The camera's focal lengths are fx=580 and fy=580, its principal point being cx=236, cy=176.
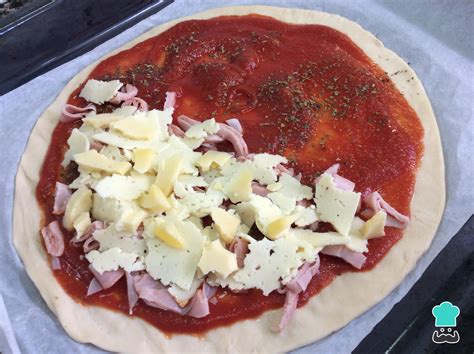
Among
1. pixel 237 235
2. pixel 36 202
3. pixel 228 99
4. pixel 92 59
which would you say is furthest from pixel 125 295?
pixel 92 59

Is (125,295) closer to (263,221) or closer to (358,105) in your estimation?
(263,221)

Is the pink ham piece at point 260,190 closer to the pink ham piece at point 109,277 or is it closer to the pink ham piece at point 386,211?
the pink ham piece at point 386,211

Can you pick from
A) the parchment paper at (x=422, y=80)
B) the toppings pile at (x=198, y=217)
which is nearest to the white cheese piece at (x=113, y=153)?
the toppings pile at (x=198, y=217)

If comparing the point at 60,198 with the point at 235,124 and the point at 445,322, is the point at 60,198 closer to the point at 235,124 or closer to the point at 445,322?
the point at 235,124

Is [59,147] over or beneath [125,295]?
over

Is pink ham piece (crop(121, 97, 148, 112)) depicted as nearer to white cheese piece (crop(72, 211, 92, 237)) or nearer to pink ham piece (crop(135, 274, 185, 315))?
white cheese piece (crop(72, 211, 92, 237))

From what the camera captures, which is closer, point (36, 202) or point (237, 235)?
point (237, 235)
